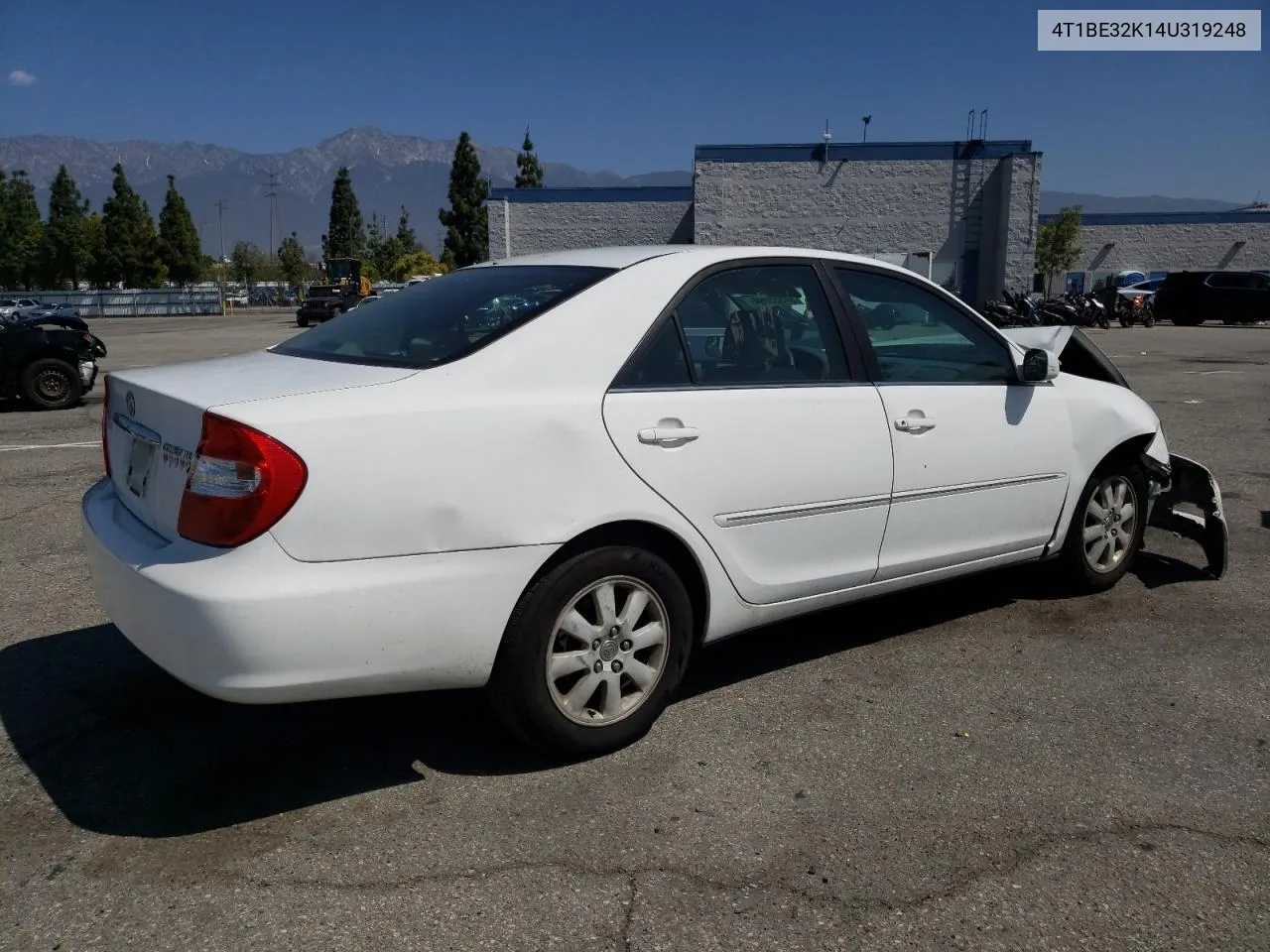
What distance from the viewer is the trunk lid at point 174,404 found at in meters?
2.90

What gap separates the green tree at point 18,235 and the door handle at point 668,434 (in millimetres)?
81656

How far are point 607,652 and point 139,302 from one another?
6745 cm

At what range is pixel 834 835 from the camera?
9.43 ft

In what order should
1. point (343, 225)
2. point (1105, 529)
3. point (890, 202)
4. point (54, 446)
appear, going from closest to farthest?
point (1105, 529) < point (54, 446) < point (890, 202) < point (343, 225)

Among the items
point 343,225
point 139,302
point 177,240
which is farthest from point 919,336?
point 343,225

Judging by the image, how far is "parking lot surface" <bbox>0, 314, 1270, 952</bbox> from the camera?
8.22ft

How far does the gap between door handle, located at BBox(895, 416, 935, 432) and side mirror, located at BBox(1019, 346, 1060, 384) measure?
614 millimetres

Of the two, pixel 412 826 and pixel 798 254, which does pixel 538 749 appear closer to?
pixel 412 826

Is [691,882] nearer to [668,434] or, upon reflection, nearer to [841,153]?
[668,434]

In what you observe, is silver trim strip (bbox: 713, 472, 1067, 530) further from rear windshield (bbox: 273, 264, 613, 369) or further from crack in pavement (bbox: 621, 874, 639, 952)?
crack in pavement (bbox: 621, 874, 639, 952)

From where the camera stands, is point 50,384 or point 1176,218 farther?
point 1176,218

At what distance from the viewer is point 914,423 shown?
392 centimetres

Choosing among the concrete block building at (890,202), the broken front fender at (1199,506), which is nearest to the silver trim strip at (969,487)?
the broken front fender at (1199,506)

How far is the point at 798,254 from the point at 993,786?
78.2 inches
